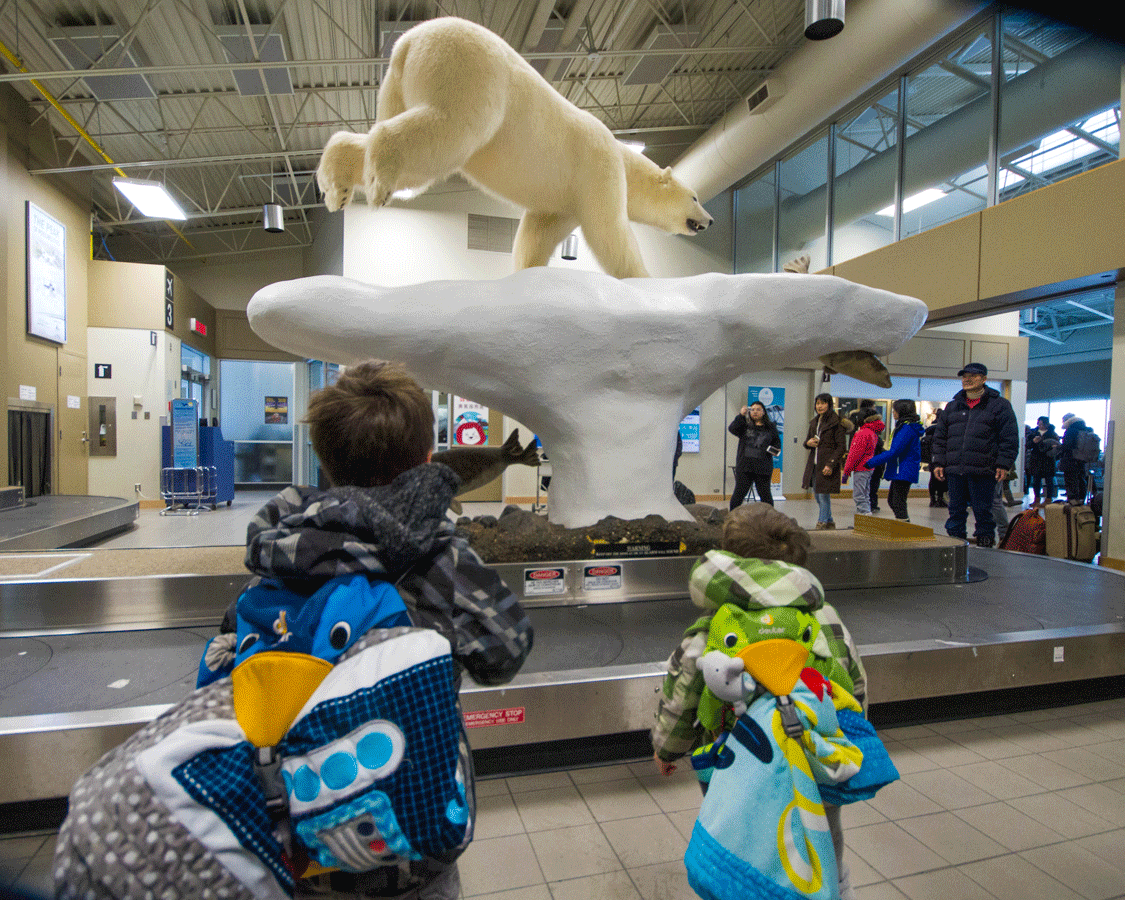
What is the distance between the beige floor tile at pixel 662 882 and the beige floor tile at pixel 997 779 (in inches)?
44.2

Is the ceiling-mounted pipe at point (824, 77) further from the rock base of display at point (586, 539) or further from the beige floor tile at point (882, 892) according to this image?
the beige floor tile at point (882, 892)

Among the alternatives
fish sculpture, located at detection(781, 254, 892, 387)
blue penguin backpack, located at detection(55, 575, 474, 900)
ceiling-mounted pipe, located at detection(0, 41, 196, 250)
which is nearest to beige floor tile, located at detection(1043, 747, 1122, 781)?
fish sculpture, located at detection(781, 254, 892, 387)

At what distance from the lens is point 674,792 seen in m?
2.10

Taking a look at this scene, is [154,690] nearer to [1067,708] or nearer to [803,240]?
[1067,708]

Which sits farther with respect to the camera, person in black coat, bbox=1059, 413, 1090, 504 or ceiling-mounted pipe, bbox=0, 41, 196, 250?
person in black coat, bbox=1059, 413, 1090, 504

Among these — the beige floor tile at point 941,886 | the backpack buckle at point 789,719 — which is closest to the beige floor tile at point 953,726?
the beige floor tile at point 941,886

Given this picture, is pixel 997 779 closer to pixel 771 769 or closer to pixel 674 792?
pixel 674 792

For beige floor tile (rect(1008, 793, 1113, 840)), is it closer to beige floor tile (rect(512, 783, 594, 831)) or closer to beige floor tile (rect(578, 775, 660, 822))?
beige floor tile (rect(578, 775, 660, 822))

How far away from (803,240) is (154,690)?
942 cm

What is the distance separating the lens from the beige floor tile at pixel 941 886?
167cm

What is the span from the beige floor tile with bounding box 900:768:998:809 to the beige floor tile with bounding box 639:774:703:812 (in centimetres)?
72

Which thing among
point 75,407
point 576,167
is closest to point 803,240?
point 576,167

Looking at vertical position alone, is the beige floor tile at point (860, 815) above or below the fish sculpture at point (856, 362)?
below

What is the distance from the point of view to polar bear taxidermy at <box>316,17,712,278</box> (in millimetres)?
2871
